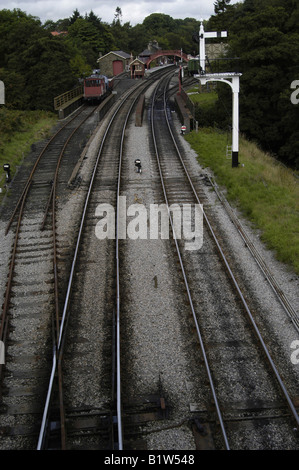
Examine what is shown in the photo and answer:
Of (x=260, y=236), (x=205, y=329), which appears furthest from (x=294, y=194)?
(x=205, y=329)

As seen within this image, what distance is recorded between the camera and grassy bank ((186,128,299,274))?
13203 mm

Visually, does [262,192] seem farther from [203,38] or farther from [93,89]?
[93,89]

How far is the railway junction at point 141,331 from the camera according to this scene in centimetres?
709

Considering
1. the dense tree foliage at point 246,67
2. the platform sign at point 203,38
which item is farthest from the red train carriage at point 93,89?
the platform sign at point 203,38

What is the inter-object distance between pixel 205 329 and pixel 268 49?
21.9 meters

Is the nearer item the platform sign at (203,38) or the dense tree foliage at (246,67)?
the platform sign at (203,38)

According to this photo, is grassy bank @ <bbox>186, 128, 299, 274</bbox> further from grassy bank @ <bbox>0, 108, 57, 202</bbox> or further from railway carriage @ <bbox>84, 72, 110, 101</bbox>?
railway carriage @ <bbox>84, 72, 110, 101</bbox>

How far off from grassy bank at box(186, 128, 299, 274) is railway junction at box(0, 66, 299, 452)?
514mm
